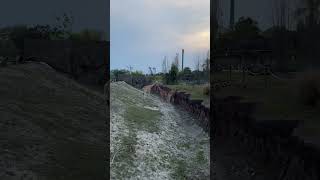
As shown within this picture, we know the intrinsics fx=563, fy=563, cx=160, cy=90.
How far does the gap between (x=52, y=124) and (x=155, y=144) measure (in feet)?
15.7

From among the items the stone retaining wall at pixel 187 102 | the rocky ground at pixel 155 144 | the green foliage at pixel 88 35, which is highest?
the green foliage at pixel 88 35

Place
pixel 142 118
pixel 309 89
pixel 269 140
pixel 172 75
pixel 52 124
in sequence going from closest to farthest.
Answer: pixel 309 89, pixel 269 140, pixel 52 124, pixel 142 118, pixel 172 75

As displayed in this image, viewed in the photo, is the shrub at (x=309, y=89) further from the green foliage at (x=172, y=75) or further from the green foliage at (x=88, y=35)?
the green foliage at (x=172, y=75)

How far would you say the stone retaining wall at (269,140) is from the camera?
448 cm

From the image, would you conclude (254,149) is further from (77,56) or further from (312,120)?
(77,56)

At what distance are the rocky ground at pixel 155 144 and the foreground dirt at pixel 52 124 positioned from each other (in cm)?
226

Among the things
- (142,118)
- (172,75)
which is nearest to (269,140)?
(142,118)

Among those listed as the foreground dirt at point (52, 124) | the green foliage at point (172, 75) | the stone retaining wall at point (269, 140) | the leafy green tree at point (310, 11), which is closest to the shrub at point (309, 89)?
the stone retaining wall at point (269, 140)

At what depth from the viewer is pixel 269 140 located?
5.16 m

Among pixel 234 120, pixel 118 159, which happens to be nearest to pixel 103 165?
pixel 234 120

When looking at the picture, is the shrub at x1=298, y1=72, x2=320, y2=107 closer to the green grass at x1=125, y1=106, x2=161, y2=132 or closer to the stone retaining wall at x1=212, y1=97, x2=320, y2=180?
the stone retaining wall at x1=212, y1=97, x2=320, y2=180

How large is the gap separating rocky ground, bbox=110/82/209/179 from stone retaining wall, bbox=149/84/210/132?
23 centimetres

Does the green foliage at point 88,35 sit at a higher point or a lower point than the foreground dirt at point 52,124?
higher

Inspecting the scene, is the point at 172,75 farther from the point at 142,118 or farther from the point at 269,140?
the point at 269,140
